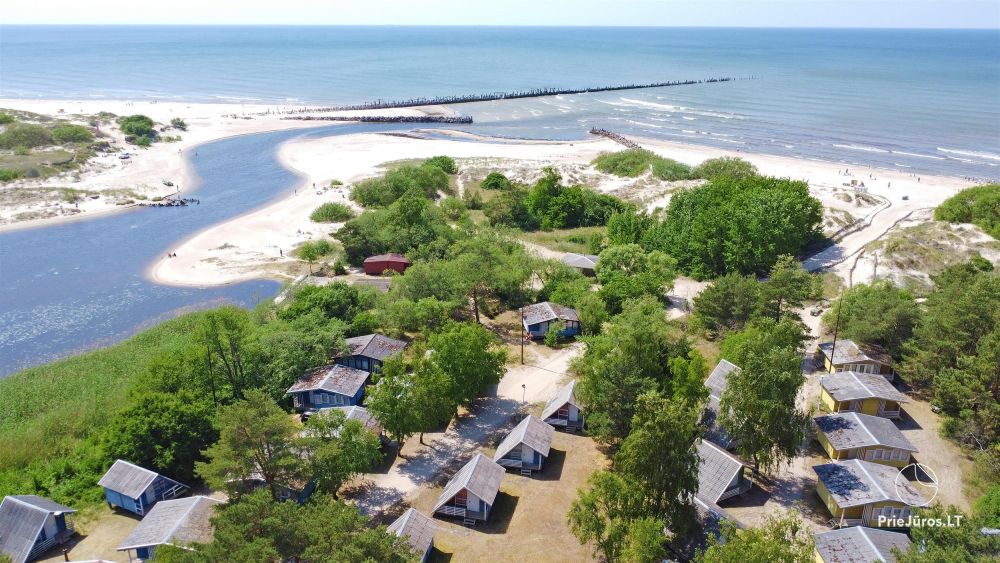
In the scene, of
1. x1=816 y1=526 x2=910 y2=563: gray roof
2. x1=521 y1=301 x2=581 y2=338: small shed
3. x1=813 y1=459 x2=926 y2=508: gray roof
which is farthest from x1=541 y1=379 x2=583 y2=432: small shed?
x1=816 y1=526 x2=910 y2=563: gray roof

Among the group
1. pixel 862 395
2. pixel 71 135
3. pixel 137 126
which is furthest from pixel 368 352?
pixel 137 126

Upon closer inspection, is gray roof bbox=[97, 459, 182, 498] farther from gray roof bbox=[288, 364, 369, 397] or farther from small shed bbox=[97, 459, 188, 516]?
gray roof bbox=[288, 364, 369, 397]

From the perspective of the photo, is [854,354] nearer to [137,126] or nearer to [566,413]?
[566,413]

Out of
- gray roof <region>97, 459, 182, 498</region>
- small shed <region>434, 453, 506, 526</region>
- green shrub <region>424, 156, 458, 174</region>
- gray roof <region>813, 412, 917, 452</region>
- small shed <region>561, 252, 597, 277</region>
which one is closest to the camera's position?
small shed <region>434, 453, 506, 526</region>

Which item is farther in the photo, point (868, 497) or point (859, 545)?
point (868, 497)

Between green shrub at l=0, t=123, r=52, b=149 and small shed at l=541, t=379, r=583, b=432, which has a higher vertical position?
green shrub at l=0, t=123, r=52, b=149

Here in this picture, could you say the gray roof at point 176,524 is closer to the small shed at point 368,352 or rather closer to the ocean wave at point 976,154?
the small shed at point 368,352

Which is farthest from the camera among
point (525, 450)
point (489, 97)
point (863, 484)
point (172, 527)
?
point (489, 97)
